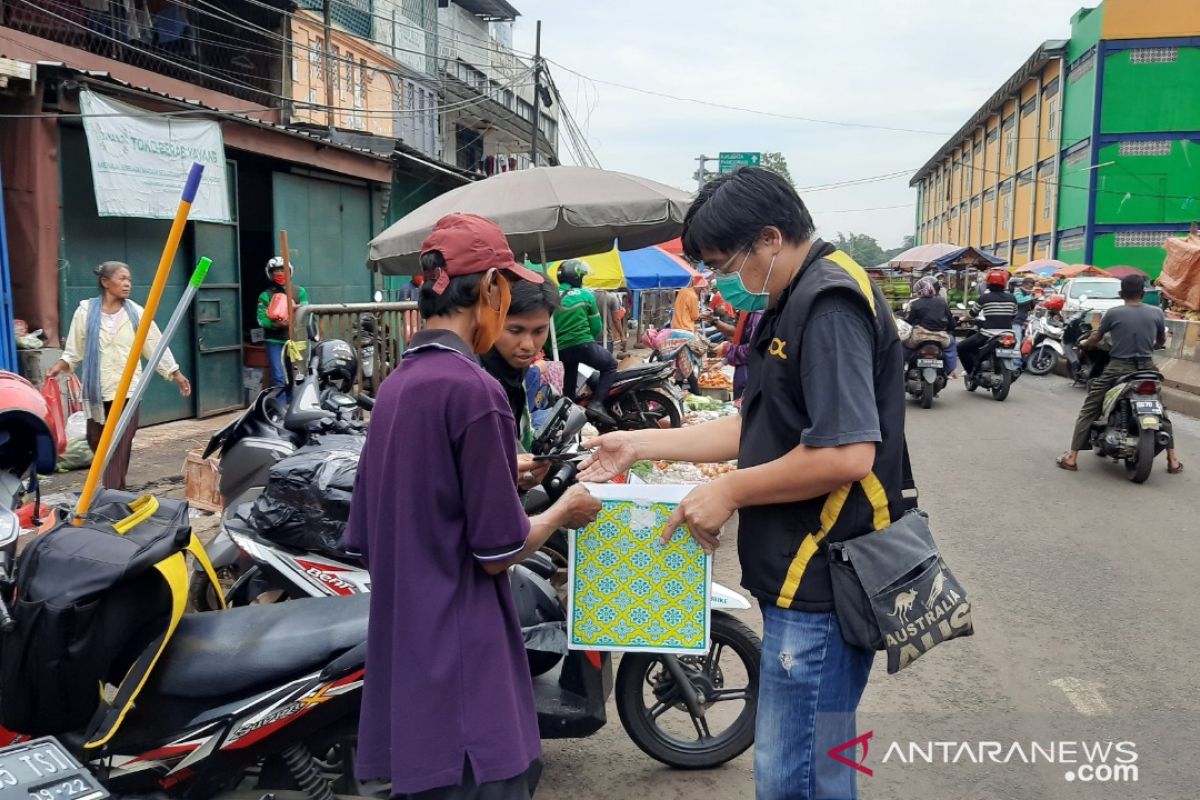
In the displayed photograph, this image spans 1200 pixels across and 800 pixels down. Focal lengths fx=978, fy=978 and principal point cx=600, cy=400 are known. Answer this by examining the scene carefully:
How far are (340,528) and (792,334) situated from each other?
2067 mm

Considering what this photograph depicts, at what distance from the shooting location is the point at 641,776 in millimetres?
3520

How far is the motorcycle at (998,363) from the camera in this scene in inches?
519

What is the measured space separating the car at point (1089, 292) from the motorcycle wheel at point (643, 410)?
54.1ft

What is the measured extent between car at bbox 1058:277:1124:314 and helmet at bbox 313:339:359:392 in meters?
21.0

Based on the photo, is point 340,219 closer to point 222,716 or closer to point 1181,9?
point 222,716

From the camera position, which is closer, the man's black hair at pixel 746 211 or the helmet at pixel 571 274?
the man's black hair at pixel 746 211

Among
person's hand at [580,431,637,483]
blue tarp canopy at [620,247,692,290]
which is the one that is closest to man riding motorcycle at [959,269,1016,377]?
blue tarp canopy at [620,247,692,290]

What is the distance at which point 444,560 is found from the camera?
1896 millimetres

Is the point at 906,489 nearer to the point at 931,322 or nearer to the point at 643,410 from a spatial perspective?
the point at 643,410

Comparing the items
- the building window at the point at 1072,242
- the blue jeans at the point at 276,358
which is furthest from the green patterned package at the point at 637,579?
the building window at the point at 1072,242

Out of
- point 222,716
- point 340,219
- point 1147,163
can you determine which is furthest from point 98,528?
point 1147,163

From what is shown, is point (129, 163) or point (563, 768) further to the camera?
point (129, 163)

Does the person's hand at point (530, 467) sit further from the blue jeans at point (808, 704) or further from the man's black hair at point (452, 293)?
the blue jeans at point (808, 704)

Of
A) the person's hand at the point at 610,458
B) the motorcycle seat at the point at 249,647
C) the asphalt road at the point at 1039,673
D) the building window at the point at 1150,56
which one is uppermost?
the building window at the point at 1150,56
